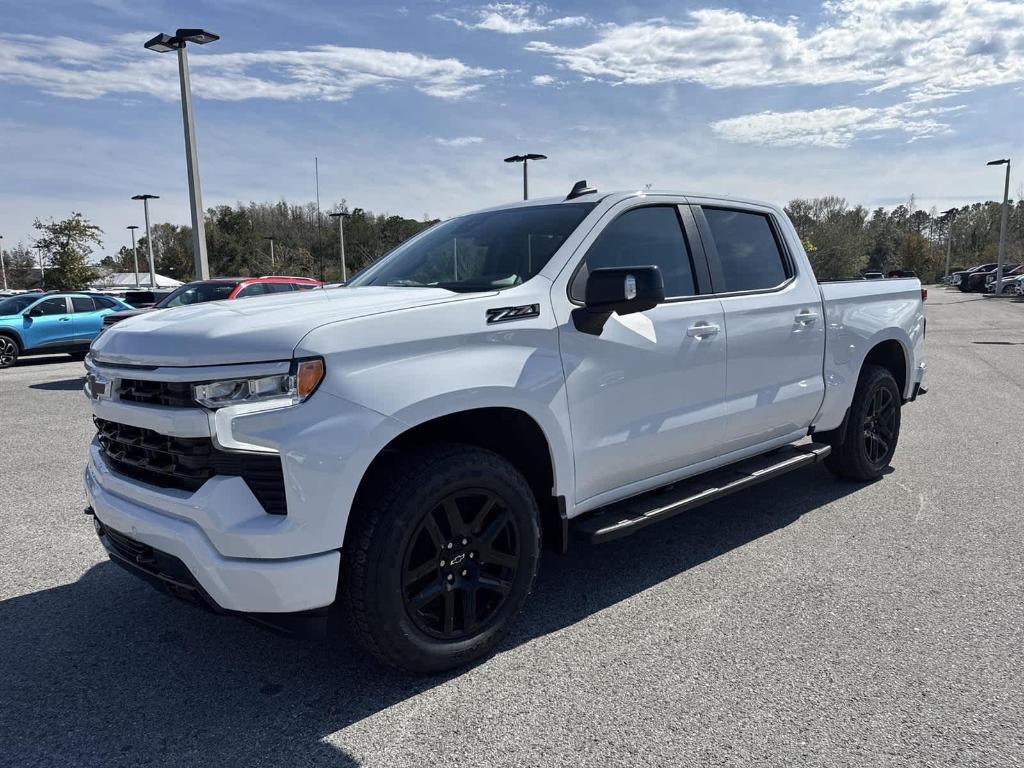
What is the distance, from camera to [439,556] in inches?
113

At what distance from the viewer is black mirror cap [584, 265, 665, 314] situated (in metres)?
3.12

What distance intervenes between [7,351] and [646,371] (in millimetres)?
16373

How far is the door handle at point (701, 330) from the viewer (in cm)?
374

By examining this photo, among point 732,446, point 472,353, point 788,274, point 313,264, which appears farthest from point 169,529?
point 313,264

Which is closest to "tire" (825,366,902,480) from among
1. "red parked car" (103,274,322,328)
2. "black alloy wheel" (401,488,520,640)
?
"black alloy wheel" (401,488,520,640)

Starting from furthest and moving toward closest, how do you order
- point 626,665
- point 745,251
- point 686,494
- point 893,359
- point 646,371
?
point 893,359 < point 745,251 < point 686,494 < point 646,371 < point 626,665

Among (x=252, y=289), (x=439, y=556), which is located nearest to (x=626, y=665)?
(x=439, y=556)

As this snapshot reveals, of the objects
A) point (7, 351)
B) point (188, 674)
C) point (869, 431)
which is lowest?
point (188, 674)

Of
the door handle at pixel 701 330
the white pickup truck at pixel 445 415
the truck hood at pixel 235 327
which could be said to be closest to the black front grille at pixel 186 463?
the white pickup truck at pixel 445 415

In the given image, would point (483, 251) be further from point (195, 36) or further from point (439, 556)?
point (195, 36)

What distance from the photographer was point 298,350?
251 centimetres

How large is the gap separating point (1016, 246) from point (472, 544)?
69.3m

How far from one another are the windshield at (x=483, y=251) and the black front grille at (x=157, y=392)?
1229mm

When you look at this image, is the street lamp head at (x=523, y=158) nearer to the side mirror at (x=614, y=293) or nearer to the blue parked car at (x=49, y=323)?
the blue parked car at (x=49, y=323)
